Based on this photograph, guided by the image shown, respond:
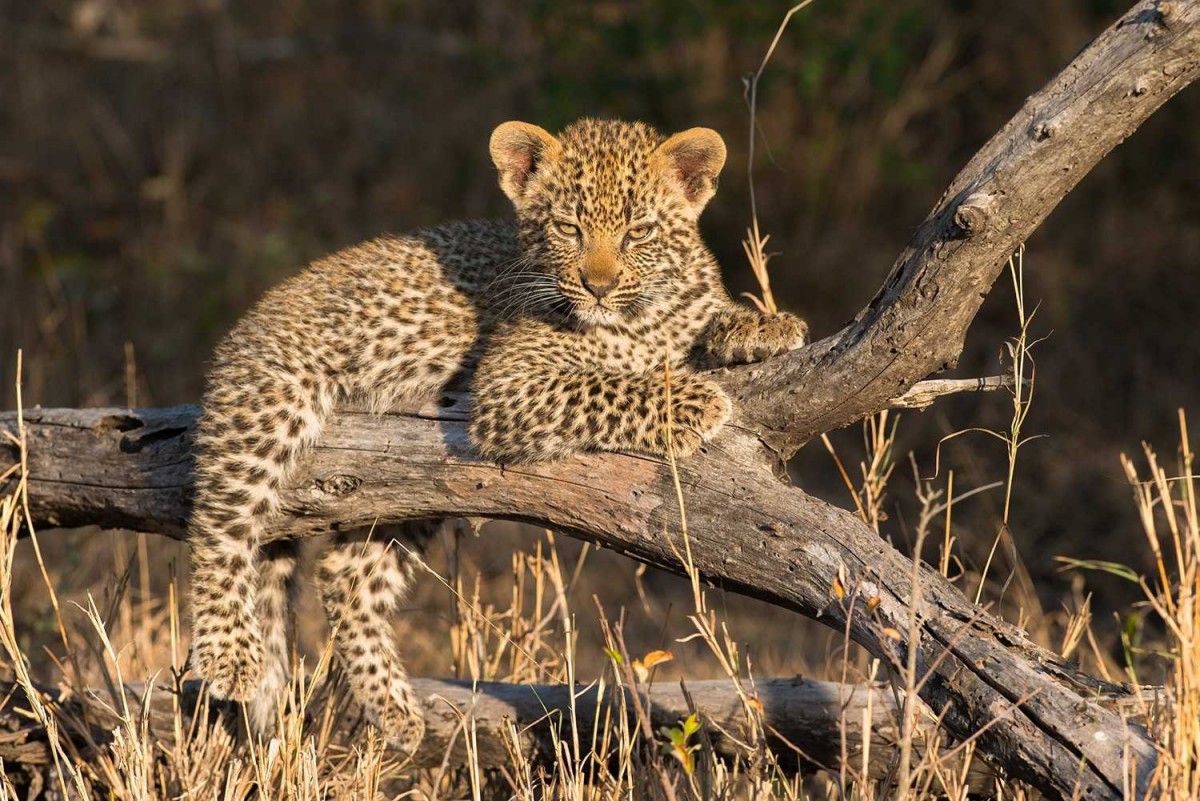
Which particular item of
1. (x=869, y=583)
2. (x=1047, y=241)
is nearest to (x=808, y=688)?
(x=869, y=583)

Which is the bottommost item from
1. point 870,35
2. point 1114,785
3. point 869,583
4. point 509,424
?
point 1114,785

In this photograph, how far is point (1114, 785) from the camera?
379cm

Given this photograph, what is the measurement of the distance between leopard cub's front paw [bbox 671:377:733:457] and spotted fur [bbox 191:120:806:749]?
0.02 meters

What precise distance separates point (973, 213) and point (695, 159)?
5.54 ft

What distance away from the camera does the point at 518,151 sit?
5.80 m

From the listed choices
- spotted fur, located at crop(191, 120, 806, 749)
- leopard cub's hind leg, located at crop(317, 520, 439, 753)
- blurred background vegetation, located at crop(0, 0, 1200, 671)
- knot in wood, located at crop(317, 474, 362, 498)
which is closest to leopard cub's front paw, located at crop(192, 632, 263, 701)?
spotted fur, located at crop(191, 120, 806, 749)

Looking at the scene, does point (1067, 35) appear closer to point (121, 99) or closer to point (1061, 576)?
point (1061, 576)

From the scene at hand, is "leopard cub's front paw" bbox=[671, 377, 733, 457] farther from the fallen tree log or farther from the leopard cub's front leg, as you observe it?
the leopard cub's front leg

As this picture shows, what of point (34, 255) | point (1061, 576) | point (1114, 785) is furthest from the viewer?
point (34, 255)

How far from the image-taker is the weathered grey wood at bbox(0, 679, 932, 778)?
5270 millimetres

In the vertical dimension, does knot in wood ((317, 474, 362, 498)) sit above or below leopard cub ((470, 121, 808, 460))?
below

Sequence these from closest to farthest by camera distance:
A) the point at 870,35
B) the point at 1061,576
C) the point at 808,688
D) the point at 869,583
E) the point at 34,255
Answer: the point at 869,583 < the point at 808,688 < the point at 1061,576 < the point at 870,35 < the point at 34,255

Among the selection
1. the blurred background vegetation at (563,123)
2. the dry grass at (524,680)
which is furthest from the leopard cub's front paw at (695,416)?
the blurred background vegetation at (563,123)

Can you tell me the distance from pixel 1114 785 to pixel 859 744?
53.0 inches
